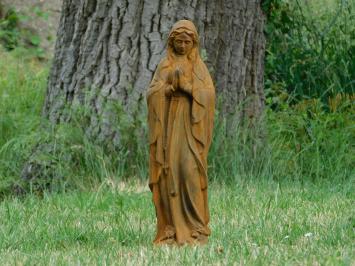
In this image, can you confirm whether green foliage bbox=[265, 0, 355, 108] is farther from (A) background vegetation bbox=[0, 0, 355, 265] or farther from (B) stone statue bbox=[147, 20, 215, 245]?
(B) stone statue bbox=[147, 20, 215, 245]

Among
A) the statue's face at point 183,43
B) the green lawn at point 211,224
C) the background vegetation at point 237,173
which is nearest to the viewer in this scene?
the green lawn at point 211,224

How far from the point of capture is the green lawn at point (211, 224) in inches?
250

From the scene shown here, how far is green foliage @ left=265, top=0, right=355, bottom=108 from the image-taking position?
12617 mm

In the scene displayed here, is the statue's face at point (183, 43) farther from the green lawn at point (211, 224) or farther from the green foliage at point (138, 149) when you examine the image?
the green foliage at point (138, 149)

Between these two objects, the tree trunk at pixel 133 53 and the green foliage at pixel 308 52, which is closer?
the tree trunk at pixel 133 53

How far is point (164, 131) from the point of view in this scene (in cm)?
652

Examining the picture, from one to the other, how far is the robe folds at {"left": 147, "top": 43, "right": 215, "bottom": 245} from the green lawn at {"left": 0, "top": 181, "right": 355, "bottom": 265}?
172 mm

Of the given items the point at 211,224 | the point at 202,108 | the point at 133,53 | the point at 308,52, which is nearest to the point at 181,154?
the point at 202,108

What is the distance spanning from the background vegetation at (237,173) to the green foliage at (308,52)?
16 millimetres

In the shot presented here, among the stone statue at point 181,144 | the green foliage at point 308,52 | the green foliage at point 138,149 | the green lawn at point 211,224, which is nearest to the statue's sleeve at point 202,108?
the stone statue at point 181,144

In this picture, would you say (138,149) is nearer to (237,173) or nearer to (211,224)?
(237,173)

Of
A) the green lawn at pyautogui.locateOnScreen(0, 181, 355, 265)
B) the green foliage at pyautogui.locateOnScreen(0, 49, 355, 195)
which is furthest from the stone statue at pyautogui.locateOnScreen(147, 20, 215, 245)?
the green foliage at pyautogui.locateOnScreen(0, 49, 355, 195)

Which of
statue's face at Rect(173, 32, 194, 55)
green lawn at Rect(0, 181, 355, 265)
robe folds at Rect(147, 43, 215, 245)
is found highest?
statue's face at Rect(173, 32, 194, 55)

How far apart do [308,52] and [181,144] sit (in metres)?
6.73
